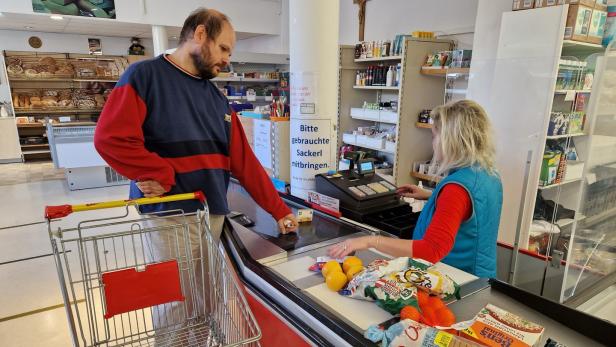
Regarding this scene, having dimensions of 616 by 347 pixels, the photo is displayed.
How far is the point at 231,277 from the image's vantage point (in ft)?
3.94

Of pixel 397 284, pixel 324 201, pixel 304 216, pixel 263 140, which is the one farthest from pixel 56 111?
pixel 397 284

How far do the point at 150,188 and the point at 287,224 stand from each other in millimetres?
630

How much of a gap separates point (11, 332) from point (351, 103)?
4.41 metres

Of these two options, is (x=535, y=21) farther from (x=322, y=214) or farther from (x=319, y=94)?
(x=322, y=214)

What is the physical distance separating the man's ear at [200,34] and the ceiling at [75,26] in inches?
260

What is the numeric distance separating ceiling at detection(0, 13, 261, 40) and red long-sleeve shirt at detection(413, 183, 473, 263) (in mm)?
7466

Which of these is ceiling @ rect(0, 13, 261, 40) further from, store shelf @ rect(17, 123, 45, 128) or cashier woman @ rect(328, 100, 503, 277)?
cashier woman @ rect(328, 100, 503, 277)

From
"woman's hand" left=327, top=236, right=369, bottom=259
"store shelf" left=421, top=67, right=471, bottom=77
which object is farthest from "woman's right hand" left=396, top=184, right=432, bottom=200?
"store shelf" left=421, top=67, right=471, bottom=77

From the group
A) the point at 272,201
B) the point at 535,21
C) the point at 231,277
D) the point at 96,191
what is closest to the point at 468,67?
the point at 535,21

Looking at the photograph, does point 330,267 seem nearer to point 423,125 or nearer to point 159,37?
point 423,125

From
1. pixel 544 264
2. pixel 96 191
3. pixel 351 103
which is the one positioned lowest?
pixel 96 191

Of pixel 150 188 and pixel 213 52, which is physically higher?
pixel 213 52

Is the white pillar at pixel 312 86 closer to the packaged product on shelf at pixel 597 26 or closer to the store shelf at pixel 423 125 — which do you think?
the packaged product on shelf at pixel 597 26

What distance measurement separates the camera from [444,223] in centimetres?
146
